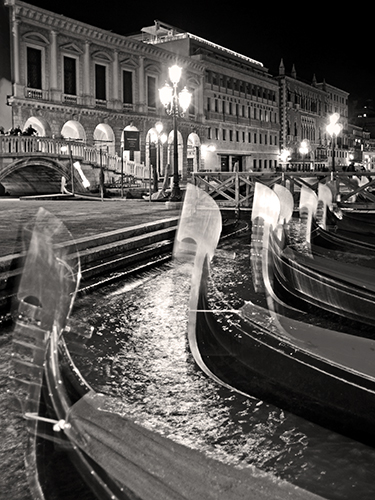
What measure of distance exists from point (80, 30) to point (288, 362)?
1612 inches

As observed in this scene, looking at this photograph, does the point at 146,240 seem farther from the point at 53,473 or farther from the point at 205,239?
the point at 53,473

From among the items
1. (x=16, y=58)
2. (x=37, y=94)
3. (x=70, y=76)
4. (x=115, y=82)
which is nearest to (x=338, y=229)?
(x=16, y=58)

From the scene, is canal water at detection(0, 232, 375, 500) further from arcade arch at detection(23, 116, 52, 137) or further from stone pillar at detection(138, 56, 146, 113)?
stone pillar at detection(138, 56, 146, 113)

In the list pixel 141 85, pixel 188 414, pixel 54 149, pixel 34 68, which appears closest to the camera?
pixel 188 414

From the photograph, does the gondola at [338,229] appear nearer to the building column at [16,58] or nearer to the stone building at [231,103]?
the building column at [16,58]

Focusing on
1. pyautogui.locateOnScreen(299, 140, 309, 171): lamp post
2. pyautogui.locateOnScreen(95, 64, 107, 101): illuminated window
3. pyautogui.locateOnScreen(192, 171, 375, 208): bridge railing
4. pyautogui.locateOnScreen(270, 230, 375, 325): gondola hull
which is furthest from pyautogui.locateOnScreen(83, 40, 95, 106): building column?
pyautogui.locateOnScreen(299, 140, 309, 171): lamp post

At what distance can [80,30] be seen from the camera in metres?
40.0

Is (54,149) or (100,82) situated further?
(100,82)

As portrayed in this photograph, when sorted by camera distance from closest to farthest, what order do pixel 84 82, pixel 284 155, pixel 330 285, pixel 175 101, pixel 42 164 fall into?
pixel 330 285, pixel 175 101, pixel 42 164, pixel 84 82, pixel 284 155

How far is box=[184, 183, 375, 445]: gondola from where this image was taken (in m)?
3.01

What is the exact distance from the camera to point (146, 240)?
991 centimetres

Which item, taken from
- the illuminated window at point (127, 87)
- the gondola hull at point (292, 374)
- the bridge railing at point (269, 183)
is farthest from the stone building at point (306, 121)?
the gondola hull at point (292, 374)

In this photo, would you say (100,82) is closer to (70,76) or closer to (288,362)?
(70,76)

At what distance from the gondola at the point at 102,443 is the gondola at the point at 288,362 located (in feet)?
2.88
